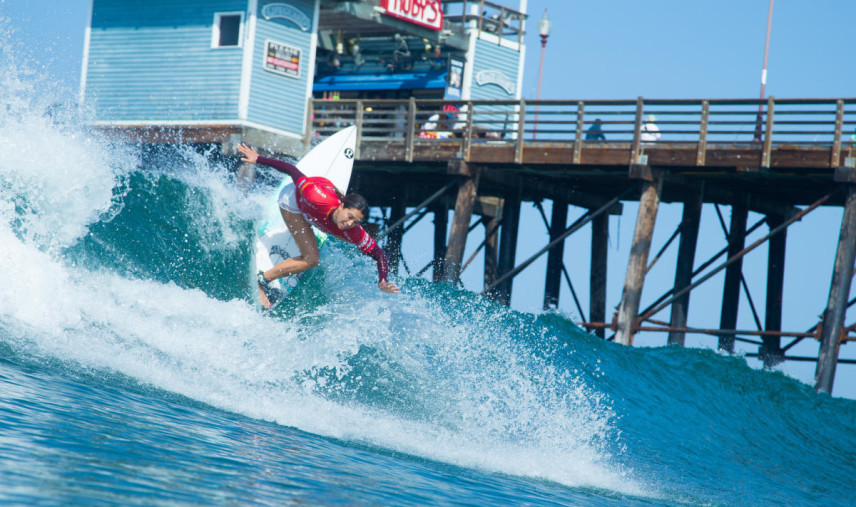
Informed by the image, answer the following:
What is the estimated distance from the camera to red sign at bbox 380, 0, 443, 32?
19.6 m

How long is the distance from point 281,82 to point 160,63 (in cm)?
256

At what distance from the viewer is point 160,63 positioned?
63.1 ft

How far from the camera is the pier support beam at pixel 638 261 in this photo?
1409cm

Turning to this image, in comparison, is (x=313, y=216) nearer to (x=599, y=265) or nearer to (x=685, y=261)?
(x=685, y=261)

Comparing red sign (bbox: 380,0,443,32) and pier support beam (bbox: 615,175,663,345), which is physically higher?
red sign (bbox: 380,0,443,32)

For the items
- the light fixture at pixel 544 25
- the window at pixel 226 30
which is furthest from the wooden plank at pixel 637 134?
the light fixture at pixel 544 25

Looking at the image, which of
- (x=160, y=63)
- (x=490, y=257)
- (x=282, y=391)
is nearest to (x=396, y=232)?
(x=490, y=257)

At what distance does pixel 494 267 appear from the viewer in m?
19.0

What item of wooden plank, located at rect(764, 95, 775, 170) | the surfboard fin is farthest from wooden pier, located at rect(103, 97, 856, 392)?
the surfboard fin

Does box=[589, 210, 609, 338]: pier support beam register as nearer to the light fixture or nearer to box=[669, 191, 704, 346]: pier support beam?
box=[669, 191, 704, 346]: pier support beam

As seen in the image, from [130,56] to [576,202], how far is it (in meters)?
9.36

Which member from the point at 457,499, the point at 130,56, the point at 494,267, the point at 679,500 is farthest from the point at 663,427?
the point at 130,56

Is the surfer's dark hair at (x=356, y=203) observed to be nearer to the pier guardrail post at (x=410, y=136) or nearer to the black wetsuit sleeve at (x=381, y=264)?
the black wetsuit sleeve at (x=381, y=264)

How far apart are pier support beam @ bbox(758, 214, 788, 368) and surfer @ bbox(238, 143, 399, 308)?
9.40m
